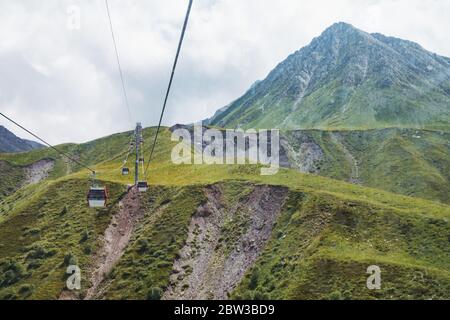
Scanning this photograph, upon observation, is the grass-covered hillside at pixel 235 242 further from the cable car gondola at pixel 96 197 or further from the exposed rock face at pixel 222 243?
the cable car gondola at pixel 96 197

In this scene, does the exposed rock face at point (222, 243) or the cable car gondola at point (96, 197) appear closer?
the cable car gondola at point (96, 197)

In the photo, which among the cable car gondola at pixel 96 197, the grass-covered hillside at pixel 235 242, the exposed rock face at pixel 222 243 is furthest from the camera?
the exposed rock face at pixel 222 243

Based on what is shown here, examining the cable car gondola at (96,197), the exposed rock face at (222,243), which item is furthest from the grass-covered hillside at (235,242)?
the cable car gondola at (96,197)

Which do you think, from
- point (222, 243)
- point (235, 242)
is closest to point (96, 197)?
point (222, 243)

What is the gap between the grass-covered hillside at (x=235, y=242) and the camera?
226ft

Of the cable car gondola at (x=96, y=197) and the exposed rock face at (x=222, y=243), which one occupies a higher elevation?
the cable car gondola at (x=96, y=197)

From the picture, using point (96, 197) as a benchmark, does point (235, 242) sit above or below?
below

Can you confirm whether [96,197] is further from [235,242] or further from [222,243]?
[235,242]

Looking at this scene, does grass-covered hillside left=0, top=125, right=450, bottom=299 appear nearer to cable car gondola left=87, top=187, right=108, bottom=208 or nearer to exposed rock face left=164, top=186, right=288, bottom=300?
exposed rock face left=164, top=186, right=288, bottom=300

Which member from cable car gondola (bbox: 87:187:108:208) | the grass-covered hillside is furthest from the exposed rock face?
cable car gondola (bbox: 87:187:108:208)

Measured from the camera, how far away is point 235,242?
301 ft

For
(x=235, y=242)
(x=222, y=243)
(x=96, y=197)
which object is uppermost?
(x=96, y=197)
